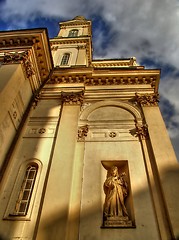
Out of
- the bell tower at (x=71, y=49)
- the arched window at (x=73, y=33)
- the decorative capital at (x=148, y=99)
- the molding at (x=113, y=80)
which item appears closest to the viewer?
the decorative capital at (x=148, y=99)

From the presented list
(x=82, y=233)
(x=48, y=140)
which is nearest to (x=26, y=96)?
(x=48, y=140)

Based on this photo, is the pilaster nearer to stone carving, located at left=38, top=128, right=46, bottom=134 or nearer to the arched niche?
stone carving, located at left=38, top=128, right=46, bottom=134

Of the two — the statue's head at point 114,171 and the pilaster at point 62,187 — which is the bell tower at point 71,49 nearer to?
the pilaster at point 62,187

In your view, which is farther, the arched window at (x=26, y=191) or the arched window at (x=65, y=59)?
the arched window at (x=65, y=59)

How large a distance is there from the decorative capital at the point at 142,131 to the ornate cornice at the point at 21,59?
640cm

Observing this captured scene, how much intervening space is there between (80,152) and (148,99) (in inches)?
208

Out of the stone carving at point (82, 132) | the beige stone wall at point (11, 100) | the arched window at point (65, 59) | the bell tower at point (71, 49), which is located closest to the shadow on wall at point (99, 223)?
the stone carving at point (82, 132)

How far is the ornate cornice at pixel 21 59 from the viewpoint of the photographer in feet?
36.2

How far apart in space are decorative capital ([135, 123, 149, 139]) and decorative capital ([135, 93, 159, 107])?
1.87 m

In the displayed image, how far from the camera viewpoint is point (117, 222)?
23.1ft

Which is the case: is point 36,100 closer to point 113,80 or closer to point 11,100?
point 11,100

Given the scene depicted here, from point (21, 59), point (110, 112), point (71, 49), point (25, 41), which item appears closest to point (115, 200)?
point (110, 112)

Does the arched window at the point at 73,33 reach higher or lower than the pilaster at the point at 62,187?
higher

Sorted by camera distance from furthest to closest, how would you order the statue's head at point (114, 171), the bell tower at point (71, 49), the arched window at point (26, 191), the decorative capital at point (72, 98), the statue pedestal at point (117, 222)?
the bell tower at point (71, 49) → the decorative capital at point (72, 98) → the statue's head at point (114, 171) → the arched window at point (26, 191) → the statue pedestal at point (117, 222)
